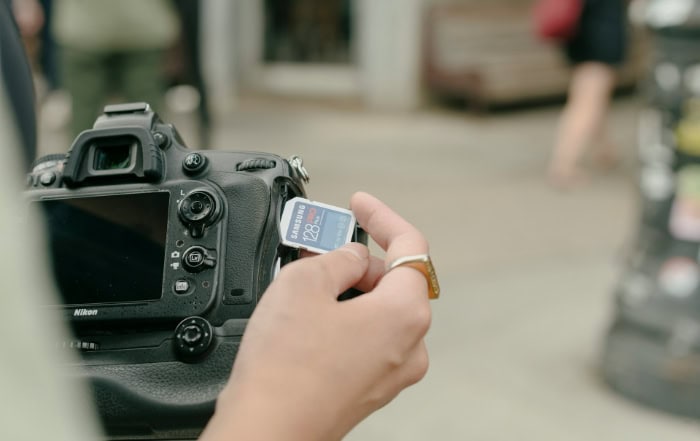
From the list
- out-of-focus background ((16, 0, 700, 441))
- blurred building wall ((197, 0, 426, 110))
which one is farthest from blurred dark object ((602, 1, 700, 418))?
blurred building wall ((197, 0, 426, 110))

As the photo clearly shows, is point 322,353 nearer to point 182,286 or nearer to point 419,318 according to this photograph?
point 419,318

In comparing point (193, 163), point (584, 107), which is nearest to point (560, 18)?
point (584, 107)

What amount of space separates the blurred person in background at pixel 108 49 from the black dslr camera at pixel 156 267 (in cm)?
286

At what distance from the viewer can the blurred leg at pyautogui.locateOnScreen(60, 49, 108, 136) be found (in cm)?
413

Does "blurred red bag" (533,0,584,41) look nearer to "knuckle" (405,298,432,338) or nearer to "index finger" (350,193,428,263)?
"index finger" (350,193,428,263)

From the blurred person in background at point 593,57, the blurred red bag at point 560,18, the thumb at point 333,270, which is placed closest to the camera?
the thumb at point 333,270

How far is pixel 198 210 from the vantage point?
1251 mm

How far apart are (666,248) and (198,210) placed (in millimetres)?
2515

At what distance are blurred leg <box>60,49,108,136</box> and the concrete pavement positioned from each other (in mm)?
1493

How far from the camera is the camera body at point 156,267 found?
120cm

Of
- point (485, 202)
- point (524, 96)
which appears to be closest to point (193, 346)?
point (485, 202)

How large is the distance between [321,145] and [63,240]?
623cm

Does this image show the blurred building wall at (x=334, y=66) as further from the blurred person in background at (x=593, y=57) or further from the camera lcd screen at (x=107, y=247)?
the camera lcd screen at (x=107, y=247)

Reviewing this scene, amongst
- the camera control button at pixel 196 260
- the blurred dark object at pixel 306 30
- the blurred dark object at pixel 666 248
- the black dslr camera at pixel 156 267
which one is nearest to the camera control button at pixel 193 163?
the black dslr camera at pixel 156 267
